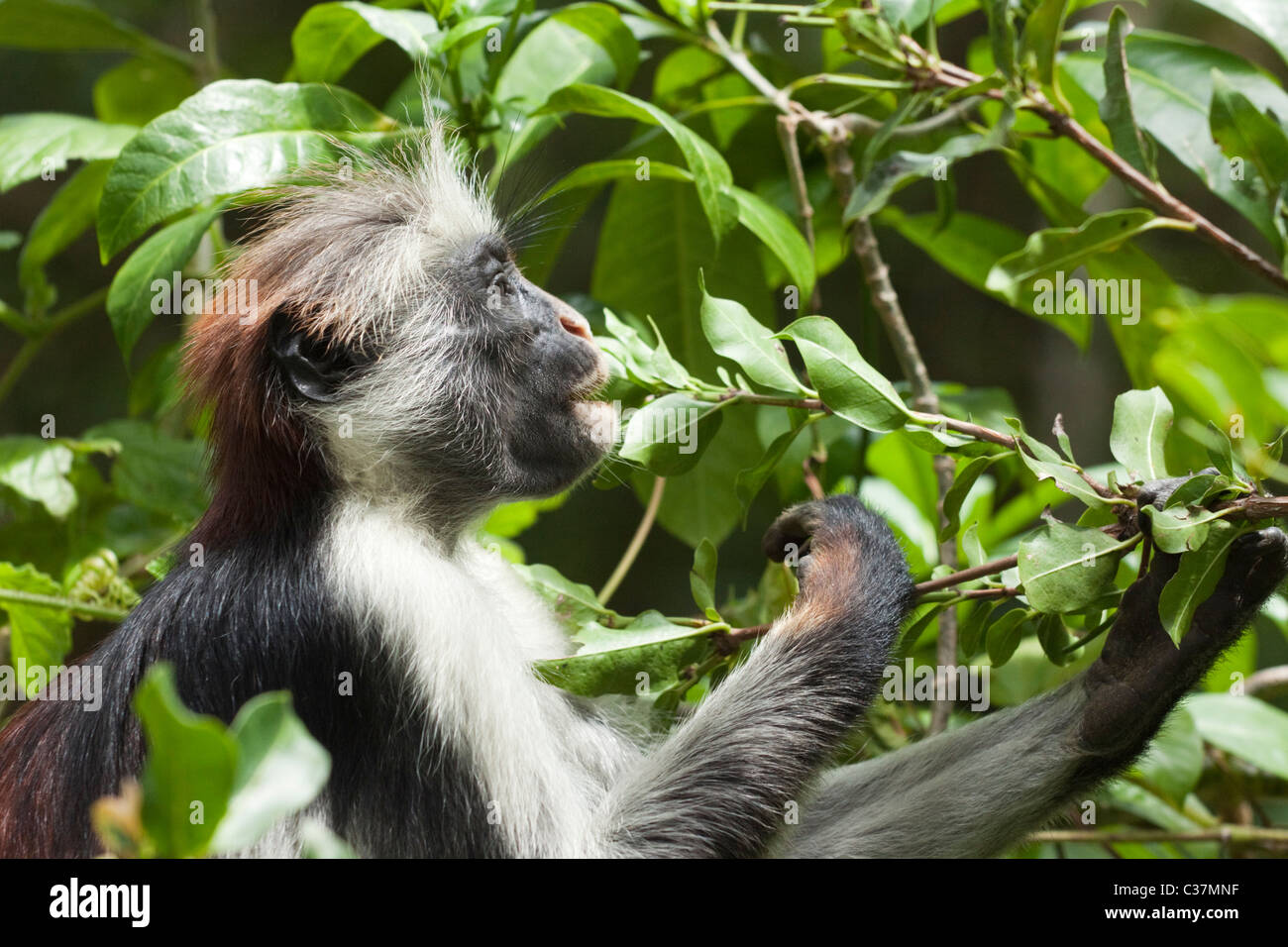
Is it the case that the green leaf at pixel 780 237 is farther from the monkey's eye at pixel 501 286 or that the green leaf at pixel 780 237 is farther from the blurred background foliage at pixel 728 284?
the monkey's eye at pixel 501 286

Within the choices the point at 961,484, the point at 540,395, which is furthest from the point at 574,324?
the point at 961,484

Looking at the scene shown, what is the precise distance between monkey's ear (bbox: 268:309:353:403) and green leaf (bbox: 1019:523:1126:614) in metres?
1.50

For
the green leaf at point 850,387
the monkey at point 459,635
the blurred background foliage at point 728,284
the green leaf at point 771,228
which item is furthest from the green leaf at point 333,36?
the green leaf at point 850,387

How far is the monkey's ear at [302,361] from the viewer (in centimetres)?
262

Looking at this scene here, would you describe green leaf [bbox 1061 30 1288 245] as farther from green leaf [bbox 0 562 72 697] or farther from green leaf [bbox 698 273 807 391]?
green leaf [bbox 0 562 72 697]

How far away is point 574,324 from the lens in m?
2.88

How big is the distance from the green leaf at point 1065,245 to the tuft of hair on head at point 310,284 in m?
1.29

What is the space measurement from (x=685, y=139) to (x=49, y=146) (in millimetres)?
1788

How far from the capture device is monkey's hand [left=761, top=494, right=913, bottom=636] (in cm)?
251

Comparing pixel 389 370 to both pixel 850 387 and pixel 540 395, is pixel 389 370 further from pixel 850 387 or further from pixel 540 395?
pixel 850 387
